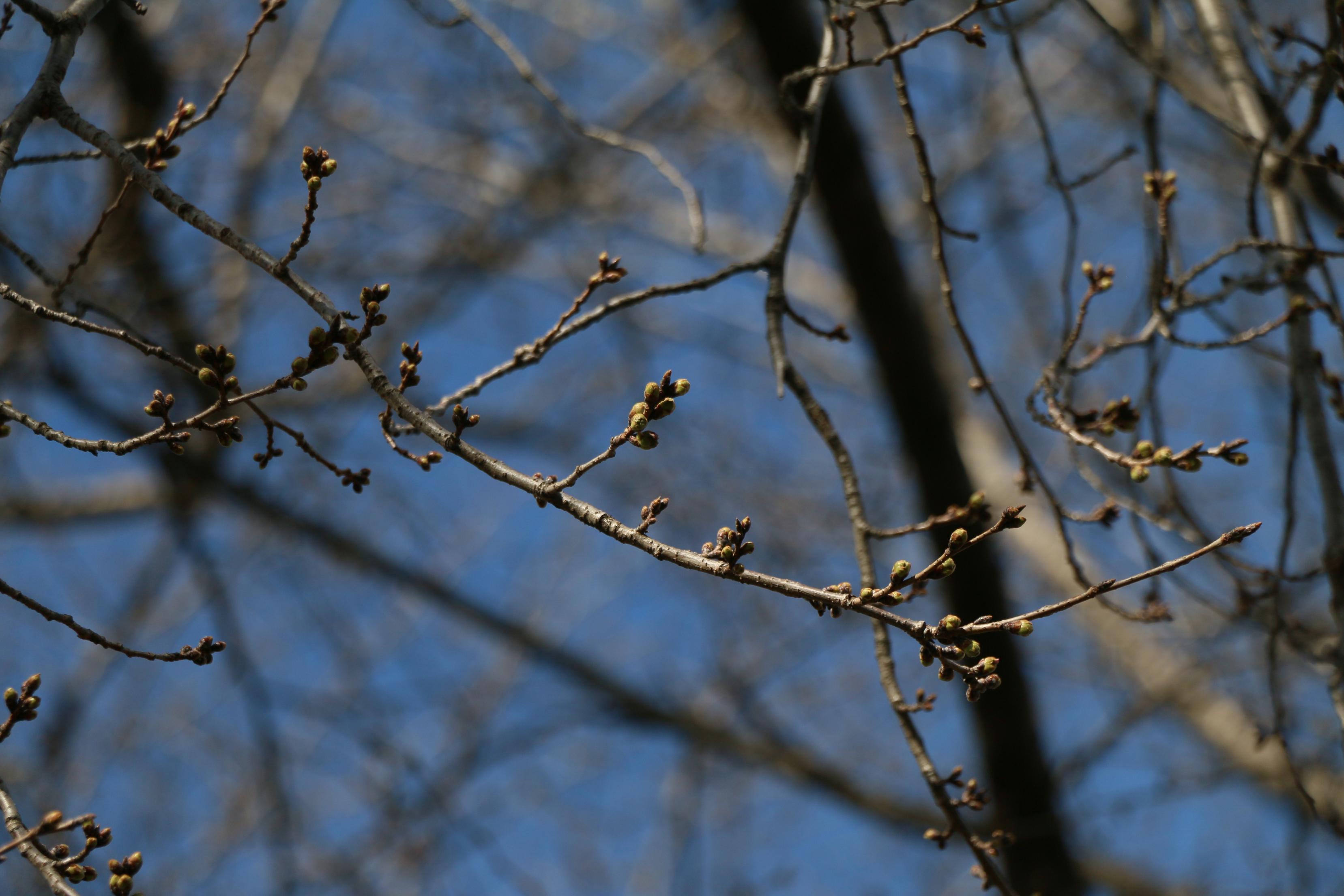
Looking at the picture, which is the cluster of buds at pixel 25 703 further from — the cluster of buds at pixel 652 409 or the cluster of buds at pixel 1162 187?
the cluster of buds at pixel 1162 187

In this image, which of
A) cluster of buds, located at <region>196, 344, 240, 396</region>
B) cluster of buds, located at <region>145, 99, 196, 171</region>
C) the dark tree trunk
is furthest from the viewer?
the dark tree trunk

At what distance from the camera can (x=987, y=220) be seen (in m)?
4.81

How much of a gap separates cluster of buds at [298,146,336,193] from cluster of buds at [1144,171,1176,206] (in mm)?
1613

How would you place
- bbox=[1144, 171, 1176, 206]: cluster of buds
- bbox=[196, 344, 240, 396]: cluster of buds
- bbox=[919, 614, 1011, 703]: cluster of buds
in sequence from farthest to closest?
bbox=[1144, 171, 1176, 206]: cluster of buds < bbox=[196, 344, 240, 396]: cluster of buds < bbox=[919, 614, 1011, 703]: cluster of buds

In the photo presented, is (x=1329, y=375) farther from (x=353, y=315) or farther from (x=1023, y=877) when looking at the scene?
(x=1023, y=877)

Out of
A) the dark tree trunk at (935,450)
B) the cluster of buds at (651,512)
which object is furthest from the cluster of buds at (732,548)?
the dark tree trunk at (935,450)

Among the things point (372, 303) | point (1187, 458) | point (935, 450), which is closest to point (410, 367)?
point (372, 303)

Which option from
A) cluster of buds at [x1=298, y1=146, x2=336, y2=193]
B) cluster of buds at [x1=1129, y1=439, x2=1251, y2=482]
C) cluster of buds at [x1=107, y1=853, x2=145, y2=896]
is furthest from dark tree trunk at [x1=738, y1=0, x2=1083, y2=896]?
cluster of buds at [x1=107, y1=853, x2=145, y2=896]

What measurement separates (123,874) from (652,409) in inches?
37.9

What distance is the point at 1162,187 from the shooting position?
211cm

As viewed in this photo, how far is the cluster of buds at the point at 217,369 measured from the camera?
1.35m

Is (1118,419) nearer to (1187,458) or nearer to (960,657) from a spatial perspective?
(1187,458)

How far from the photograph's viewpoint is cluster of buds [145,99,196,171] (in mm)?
1820

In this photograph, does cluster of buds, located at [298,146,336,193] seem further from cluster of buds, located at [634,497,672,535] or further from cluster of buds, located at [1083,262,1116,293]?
cluster of buds, located at [1083,262,1116,293]
